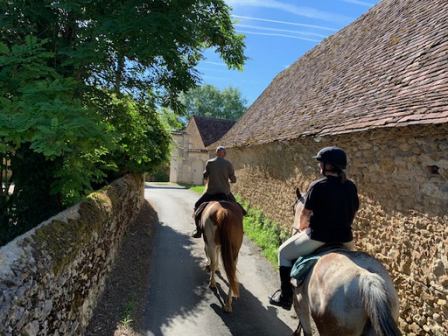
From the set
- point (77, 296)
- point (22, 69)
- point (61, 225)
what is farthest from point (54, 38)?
point (77, 296)

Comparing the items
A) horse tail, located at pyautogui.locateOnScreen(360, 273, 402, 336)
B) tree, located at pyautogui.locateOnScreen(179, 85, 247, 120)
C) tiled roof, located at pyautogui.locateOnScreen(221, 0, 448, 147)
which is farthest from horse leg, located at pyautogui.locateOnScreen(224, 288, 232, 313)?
tree, located at pyautogui.locateOnScreen(179, 85, 247, 120)

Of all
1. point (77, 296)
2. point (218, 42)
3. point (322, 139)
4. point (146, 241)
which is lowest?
point (146, 241)

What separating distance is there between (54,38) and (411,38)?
7.56m

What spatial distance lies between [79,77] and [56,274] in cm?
421

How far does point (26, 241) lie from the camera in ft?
10.6

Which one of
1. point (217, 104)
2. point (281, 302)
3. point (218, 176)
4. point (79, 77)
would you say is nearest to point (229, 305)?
point (281, 302)

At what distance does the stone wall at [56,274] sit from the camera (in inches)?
104

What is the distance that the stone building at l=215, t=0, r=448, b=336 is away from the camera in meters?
4.13

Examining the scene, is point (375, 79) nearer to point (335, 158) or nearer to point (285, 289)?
point (335, 158)

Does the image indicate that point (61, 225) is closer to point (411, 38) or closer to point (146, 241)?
point (146, 241)

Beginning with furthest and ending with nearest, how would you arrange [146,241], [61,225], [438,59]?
[146,241], [438,59], [61,225]

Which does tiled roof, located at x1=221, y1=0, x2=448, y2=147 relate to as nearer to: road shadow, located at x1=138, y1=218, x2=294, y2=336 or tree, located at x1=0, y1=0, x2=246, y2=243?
tree, located at x1=0, y1=0, x2=246, y2=243

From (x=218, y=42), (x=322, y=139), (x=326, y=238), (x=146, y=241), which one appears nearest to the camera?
(x=326, y=238)

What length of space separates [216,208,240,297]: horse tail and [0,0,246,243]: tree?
230 centimetres
